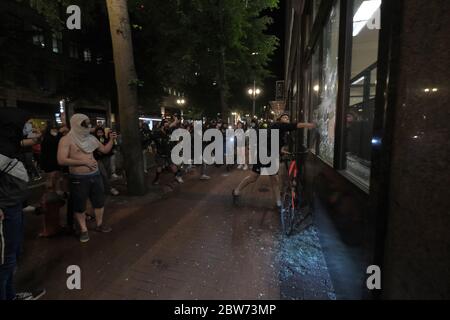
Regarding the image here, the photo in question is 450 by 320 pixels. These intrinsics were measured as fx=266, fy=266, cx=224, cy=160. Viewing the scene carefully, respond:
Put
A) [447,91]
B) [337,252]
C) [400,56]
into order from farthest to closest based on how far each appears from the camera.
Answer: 1. [337,252]
2. [400,56]
3. [447,91]

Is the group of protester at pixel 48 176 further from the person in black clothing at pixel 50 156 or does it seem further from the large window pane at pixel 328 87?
the large window pane at pixel 328 87

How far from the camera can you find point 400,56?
1.71 m

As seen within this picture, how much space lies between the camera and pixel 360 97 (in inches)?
127

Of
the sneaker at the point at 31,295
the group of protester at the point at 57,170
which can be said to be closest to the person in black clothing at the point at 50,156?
the group of protester at the point at 57,170

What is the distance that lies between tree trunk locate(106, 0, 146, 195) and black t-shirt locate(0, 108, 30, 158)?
4263 millimetres

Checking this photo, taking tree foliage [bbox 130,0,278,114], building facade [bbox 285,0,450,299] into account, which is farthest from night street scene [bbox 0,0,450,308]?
tree foliage [bbox 130,0,278,114]

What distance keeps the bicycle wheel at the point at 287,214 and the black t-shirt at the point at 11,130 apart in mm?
3936

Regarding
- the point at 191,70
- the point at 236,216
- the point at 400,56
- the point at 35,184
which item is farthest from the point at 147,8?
the point at 400,56

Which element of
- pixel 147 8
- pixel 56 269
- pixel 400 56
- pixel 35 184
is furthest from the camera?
pixel 147 8

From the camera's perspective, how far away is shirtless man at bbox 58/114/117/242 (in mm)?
3932

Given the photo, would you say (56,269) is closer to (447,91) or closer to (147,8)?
(447,91)

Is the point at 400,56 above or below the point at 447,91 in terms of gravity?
above

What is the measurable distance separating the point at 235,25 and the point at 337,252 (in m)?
13.0

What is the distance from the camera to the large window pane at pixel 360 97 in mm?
2822
